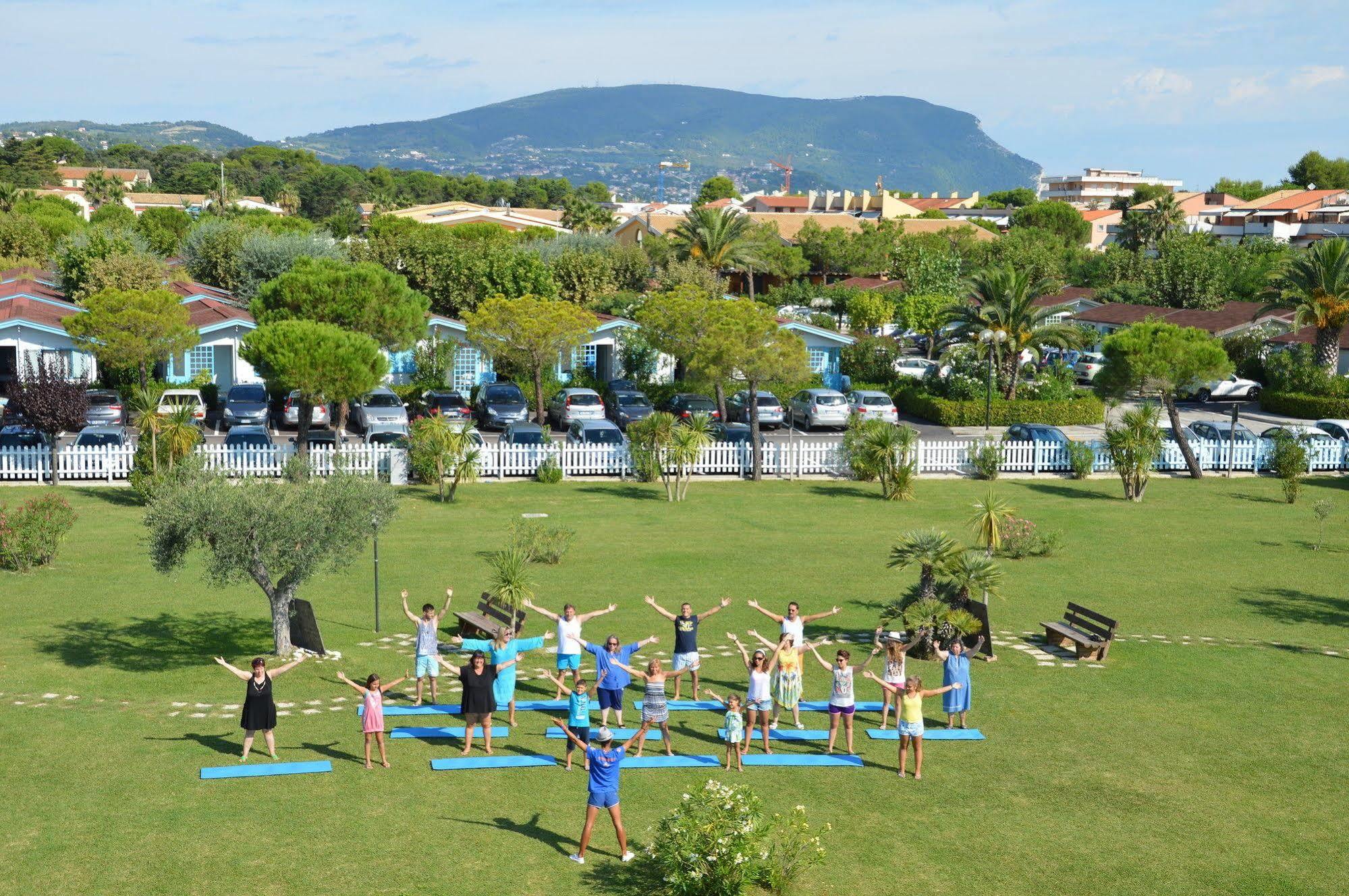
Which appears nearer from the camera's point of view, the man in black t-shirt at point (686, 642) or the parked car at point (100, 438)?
the man in black t-shirt at point (686, 642)

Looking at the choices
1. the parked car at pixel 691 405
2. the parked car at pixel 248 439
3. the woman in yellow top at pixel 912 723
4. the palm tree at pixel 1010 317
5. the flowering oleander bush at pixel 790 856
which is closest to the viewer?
the flowering oleander bush at pixel 790 856

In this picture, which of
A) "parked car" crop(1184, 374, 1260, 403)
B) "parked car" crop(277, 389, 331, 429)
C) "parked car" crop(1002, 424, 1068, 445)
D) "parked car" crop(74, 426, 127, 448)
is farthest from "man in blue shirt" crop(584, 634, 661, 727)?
"parked car" crop(1184, 374, 1260, 403)

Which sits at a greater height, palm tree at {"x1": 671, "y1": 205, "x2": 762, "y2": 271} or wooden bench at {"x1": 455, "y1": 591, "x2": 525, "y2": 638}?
palm tree at {"x1": 671, "y1": 205, "x2": 762, "y2": 271}

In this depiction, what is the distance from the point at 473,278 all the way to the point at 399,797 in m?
43.0

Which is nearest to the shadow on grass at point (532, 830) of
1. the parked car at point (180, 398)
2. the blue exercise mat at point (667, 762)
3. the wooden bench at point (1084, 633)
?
the blue exercise mat at point (667, 762)

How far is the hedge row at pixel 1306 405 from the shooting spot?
43.7 metres

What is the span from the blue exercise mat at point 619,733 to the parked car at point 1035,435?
872 inches

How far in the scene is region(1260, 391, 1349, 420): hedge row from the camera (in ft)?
143

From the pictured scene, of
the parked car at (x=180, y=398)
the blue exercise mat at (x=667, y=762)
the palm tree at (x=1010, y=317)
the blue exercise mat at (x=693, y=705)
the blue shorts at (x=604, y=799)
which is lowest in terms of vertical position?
the blue exercise mat at (x=693, y=705)

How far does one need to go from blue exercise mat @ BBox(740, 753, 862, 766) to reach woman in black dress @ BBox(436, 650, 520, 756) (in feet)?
8.94

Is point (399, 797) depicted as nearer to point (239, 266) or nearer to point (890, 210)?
point (239, 266)

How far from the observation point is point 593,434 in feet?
111

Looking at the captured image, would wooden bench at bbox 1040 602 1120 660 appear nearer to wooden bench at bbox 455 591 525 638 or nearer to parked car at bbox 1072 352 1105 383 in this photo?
wooden bench at bbox 455 591 525 638

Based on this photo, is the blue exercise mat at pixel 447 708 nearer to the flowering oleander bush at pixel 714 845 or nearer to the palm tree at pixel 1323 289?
the flowering oleander bush at pixel 714 845
